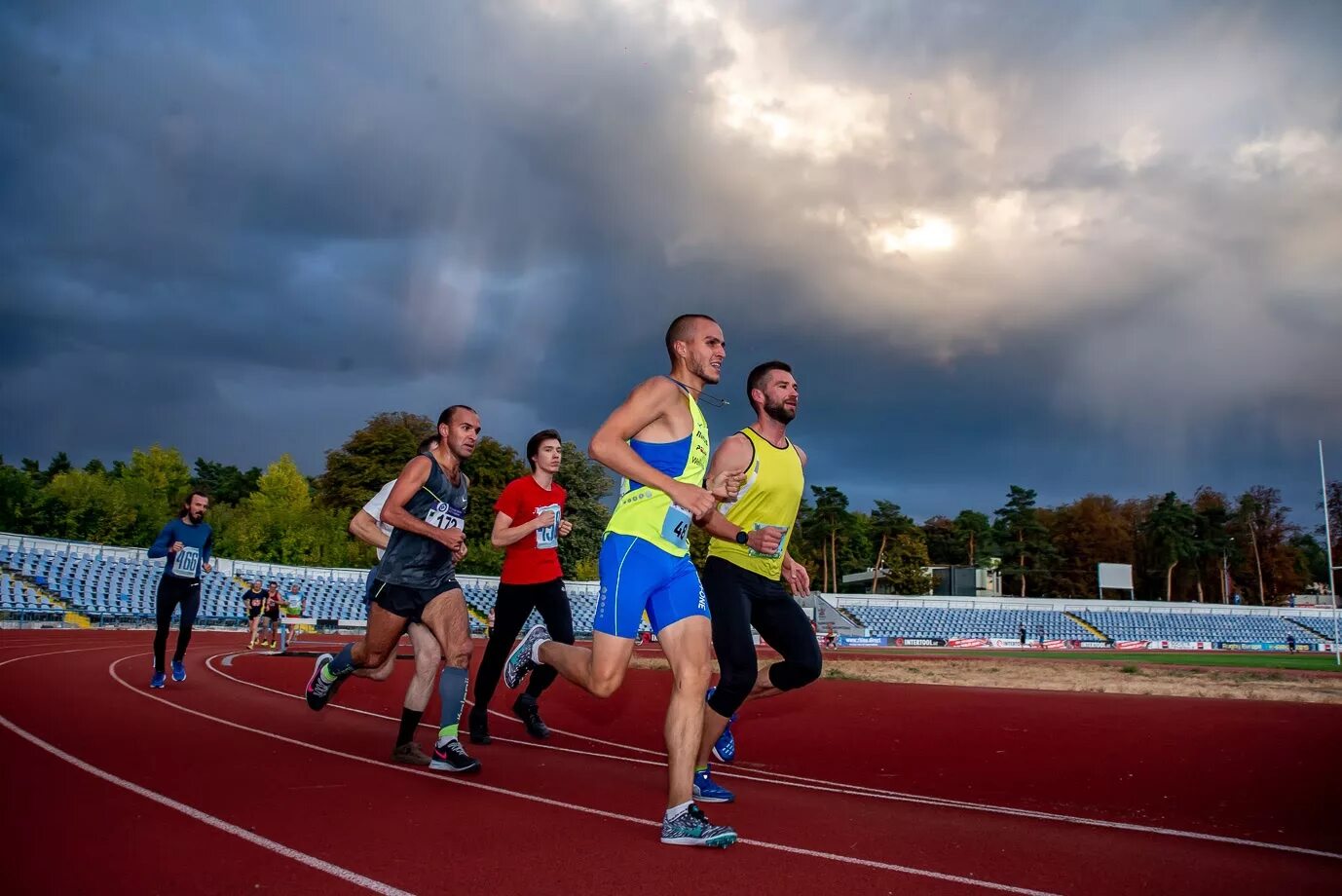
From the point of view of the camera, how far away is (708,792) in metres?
5.04

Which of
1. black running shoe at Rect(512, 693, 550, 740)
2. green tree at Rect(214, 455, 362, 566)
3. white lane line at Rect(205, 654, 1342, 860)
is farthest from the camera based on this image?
green tree at Rect(214, 455, 362, 566)

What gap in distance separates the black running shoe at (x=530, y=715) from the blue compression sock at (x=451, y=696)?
65.9 inches


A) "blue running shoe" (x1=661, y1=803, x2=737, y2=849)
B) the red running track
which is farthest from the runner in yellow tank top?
"blue running shoe" (x1=661, y1=803, x2=737, y2=849)

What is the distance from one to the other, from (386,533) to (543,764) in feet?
7.76

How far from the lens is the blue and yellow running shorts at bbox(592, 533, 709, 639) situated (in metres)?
4.12

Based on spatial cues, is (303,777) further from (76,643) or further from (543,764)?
(76,643)

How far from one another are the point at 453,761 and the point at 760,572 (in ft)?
7.44

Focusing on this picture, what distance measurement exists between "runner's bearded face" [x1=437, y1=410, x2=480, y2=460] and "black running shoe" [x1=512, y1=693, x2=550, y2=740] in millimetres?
2531

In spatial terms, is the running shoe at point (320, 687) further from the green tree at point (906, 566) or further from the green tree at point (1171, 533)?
the green tree at point (1171, 533)

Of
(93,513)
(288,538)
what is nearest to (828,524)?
(288,538)

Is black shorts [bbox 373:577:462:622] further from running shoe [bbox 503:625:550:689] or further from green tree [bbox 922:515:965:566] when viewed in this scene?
green tree [bbox 922:515:965:566]

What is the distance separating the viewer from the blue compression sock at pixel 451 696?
18.8 ft

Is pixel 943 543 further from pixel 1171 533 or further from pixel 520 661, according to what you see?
pixel 520 661

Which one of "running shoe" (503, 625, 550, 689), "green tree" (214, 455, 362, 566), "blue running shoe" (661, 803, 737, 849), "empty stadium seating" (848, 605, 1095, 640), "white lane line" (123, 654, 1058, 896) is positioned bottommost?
"white lane line" (123, 654, 1058, 896)
